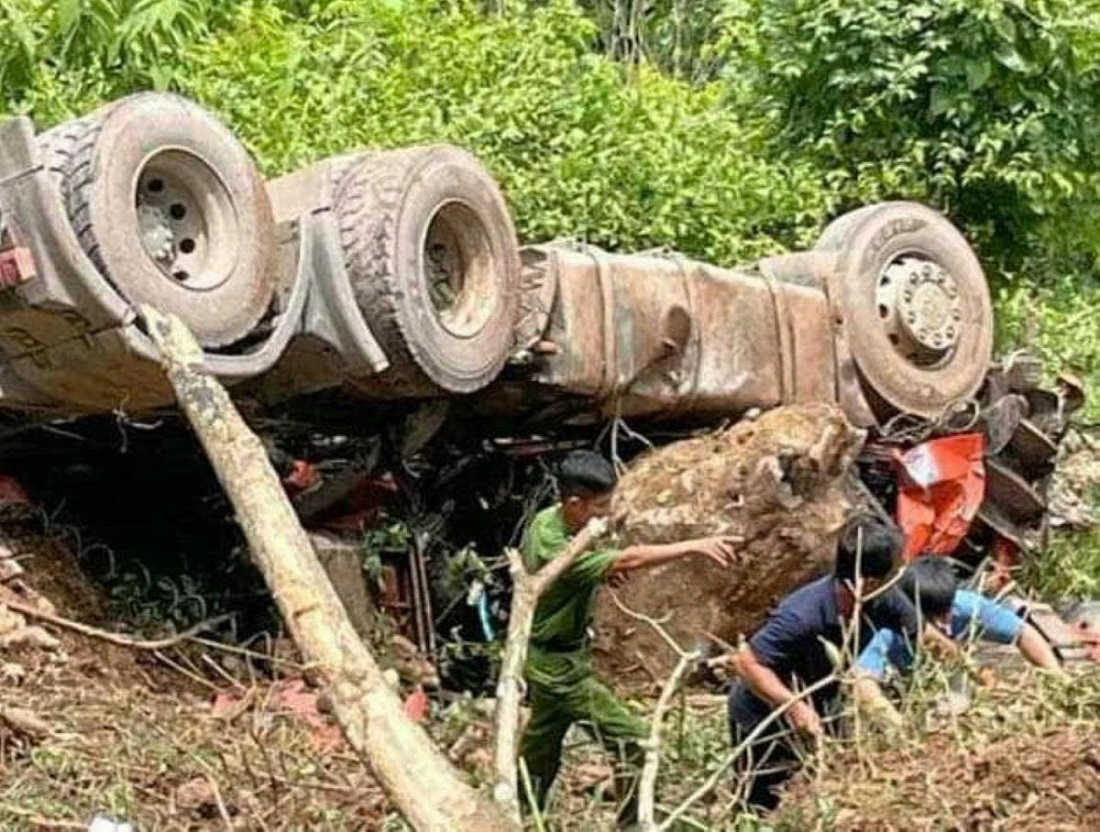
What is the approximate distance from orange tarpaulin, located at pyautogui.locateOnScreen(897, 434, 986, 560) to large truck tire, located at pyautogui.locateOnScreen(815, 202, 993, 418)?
0.20 meters

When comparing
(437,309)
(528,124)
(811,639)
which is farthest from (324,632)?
(528,124)

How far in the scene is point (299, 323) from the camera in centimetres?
664

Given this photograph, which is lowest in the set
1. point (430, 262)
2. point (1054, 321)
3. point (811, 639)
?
point (1054, 321)

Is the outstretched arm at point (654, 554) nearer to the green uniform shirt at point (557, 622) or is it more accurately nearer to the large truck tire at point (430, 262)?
the green uniform shirt at point (557, 622)

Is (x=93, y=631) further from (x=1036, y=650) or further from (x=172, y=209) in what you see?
(x=1036, y=650)

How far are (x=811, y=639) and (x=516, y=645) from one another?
113 centimetres

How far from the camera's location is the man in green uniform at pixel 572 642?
5.62 m

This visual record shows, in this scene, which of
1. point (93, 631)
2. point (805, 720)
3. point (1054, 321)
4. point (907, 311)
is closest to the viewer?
point (805, 720)

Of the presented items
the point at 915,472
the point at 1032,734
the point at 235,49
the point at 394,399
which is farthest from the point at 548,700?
the point at 235,49

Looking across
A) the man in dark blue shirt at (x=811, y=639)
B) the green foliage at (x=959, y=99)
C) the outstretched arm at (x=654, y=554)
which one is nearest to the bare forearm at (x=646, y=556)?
the outstretched arm at (x=654, y=554)

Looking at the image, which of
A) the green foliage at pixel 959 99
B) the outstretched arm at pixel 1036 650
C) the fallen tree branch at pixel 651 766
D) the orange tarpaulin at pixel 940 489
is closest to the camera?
the fallen tree branch at pixel 651 766

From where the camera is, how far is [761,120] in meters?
13.0

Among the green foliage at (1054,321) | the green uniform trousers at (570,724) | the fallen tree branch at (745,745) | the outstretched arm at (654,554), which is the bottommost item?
the green foliage at (1054,321)

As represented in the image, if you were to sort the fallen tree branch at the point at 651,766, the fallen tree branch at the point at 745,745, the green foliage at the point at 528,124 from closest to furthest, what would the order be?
the fallen tree branch at the point at 651,766, the fallen tree branch at the point at 745,745, the green foliage at the point at 528,124
